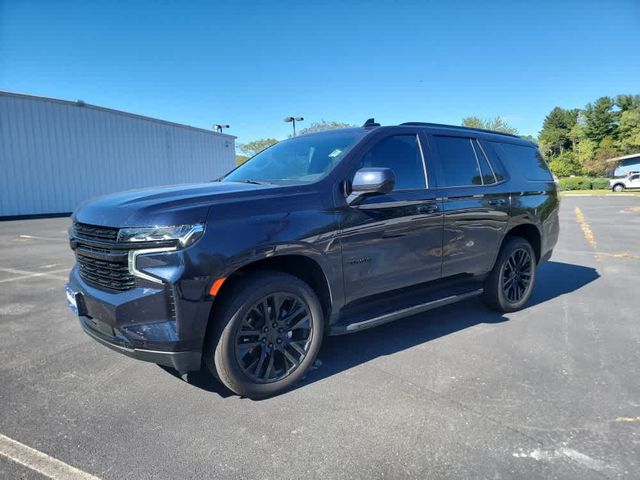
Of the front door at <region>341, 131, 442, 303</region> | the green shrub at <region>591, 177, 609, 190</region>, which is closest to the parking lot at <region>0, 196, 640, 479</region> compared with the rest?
the front door at <region>341, 131, 442, 303</region>

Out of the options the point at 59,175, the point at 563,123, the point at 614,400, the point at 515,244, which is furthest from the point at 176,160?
the point at 563,123

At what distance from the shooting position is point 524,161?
5035 mm

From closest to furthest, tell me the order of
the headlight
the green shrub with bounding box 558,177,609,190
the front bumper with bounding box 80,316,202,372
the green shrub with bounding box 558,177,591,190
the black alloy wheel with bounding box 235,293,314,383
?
the headlight, the front bumper with bounding box 80,316,202,372, the black alloy wheel with bounding box 235,293,314,383, the green shrub with bounding box 558,177,609,190, the green shrub with bounding box 558,177,591,190

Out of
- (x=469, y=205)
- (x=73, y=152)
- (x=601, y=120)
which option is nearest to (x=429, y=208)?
(x=469, y=205)

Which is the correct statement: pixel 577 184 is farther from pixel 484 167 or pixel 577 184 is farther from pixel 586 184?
pixel 484 167

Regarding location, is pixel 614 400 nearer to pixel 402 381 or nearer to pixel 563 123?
pixel 402 381

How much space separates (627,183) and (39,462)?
5287 cm

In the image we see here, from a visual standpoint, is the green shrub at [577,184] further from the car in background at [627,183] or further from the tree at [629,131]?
the tree at [629,131]

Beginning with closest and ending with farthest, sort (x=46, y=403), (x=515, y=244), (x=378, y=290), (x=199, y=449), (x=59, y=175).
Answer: (x=199, y=449)
(x=46, y=403)
(x=378, y=290)
(x=515, y=244)
(x=59, y=175)

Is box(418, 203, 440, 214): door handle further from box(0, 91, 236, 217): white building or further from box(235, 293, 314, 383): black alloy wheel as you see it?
box(0, 91, 236, 217): white building

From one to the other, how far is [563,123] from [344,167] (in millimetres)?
97975

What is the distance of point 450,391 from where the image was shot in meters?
3.01

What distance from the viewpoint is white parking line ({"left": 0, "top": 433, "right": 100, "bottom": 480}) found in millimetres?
2123

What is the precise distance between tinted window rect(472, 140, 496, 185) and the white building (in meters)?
22.8
